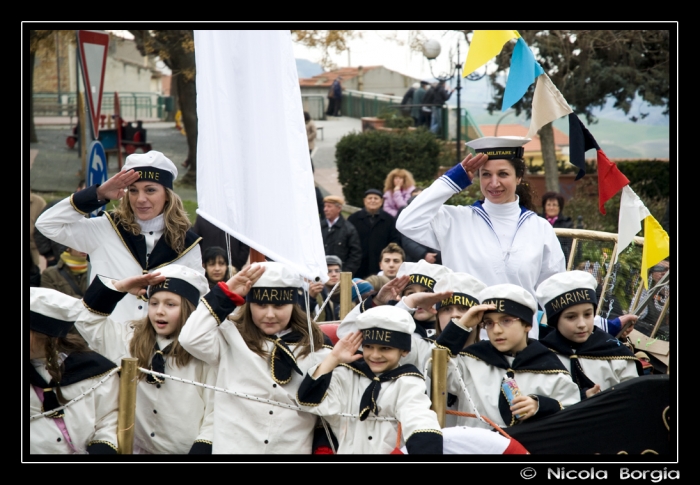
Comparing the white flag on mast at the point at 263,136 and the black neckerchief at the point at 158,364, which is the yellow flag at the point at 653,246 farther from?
the black neckerchief at the point at 158,364

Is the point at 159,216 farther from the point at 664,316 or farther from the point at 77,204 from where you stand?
the point at 664,316

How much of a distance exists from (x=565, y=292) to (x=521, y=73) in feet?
5.08

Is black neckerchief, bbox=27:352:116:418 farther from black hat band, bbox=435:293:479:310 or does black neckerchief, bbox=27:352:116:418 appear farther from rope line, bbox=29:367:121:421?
black hat band, bbox=435:293:479:310

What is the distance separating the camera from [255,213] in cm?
421

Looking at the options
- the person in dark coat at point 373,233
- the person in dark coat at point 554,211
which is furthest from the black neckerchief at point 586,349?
the person in dark coat at point 373,233

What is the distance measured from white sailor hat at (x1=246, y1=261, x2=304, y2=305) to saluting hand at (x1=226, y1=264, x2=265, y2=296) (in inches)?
3.7

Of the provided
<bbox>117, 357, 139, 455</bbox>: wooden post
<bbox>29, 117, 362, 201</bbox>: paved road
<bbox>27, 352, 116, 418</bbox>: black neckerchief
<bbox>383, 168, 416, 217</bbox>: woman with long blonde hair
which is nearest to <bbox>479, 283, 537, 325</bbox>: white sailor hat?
<bbox>117, 357, 139, 455</bbox>: wooden post

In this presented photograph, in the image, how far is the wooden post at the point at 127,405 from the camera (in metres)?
3.88

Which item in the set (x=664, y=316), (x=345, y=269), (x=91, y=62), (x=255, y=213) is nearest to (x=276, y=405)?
(x=255, y=213)

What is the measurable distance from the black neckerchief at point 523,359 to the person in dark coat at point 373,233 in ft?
16.4

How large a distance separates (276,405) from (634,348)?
2.49m

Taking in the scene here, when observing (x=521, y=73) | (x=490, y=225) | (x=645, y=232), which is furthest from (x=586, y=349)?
(x=521, y=73)

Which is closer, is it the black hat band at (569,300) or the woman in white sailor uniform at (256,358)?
the woman in white sailor uniform at (256,358)

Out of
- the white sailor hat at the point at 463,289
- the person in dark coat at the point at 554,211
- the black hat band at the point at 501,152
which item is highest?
the black hat band at the point at 501,152
